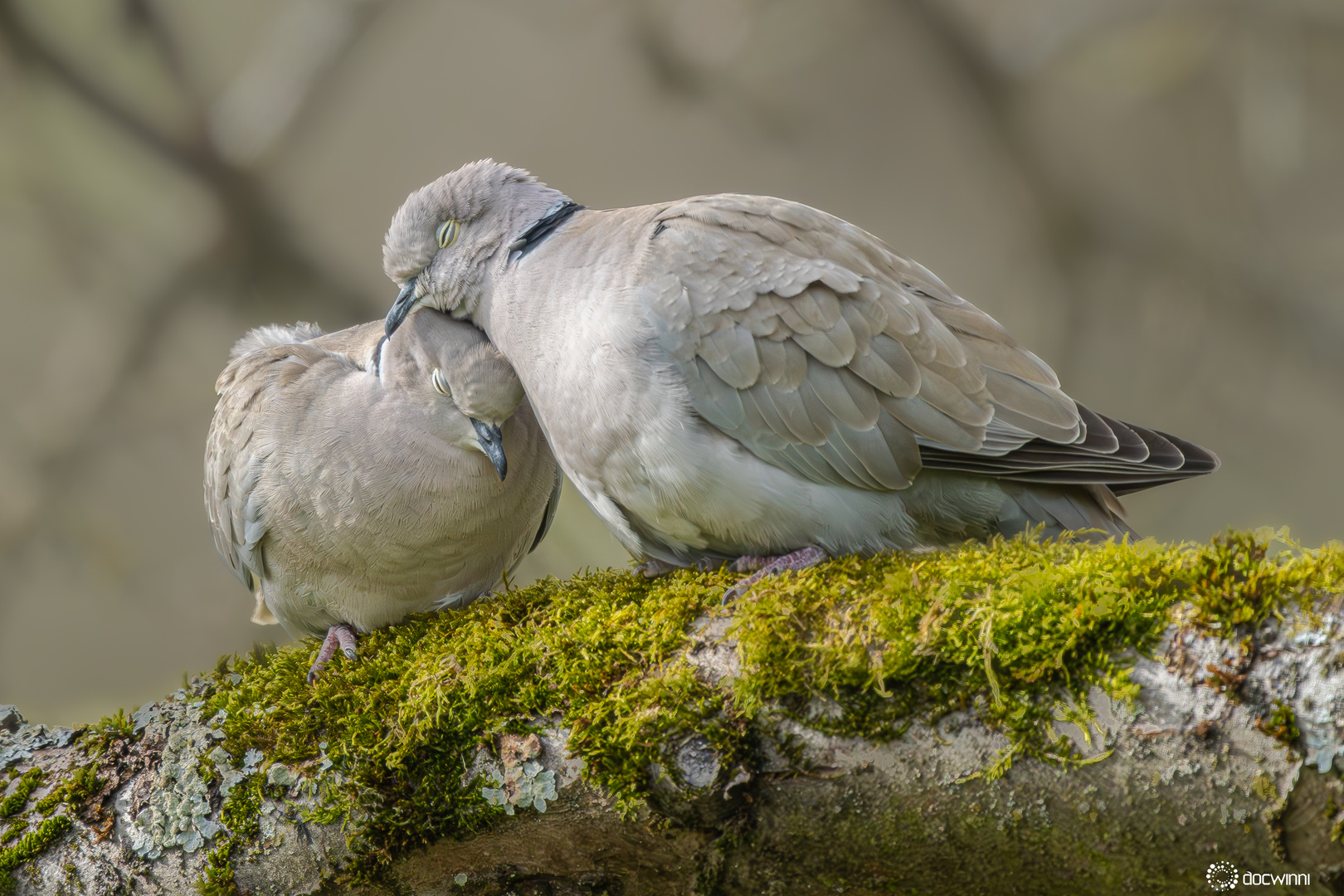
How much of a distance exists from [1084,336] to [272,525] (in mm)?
4850

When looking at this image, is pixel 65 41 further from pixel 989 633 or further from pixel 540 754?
pixel 989 633

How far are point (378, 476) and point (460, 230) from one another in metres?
0.81

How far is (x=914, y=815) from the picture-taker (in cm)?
197

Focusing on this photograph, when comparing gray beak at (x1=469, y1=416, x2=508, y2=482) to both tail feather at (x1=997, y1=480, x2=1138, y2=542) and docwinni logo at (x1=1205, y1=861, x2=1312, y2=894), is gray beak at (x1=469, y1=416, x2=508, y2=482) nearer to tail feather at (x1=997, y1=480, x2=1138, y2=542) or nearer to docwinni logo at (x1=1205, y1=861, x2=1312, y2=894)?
tail feather at (x1=997, y1=480, x2=1138, y2=542)

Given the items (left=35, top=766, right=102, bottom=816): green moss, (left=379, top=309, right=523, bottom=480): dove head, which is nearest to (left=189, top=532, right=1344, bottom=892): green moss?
(left=35, top=766, right=102, bottom=816): green moss

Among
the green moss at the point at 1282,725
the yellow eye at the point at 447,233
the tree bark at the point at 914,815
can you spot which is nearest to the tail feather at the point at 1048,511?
the tree bark at the point at 914,815

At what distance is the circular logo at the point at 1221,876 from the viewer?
70.3 inches

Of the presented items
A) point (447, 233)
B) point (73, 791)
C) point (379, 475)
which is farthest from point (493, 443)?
point (73, 791)

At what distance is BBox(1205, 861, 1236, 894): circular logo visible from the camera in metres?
1.79

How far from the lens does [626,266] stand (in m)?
2.73

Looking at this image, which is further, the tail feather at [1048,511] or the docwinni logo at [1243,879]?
the tail feather at [1048,511]

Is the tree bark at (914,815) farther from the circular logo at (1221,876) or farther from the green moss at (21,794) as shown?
the green moss at (21,794)

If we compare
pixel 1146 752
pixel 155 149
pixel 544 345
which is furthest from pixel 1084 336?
pixel 155 149

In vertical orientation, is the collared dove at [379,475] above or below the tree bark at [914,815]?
above
